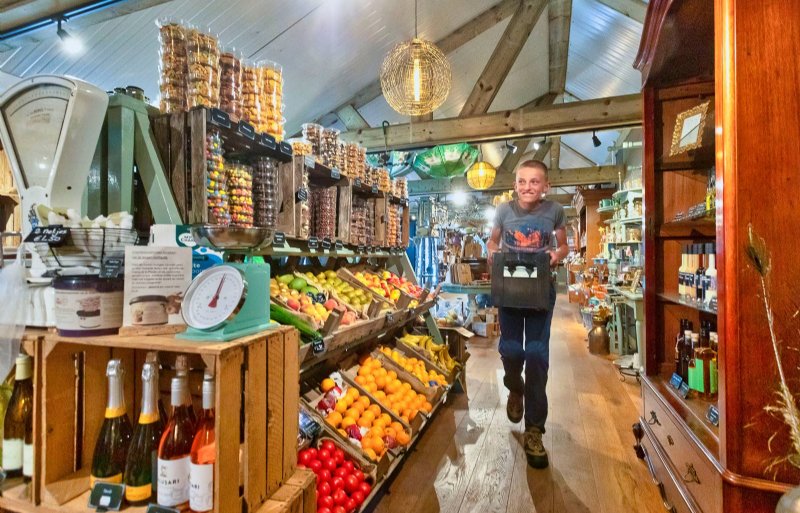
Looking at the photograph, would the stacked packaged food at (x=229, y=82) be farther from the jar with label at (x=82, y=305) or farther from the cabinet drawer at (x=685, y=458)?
the cabinet drawer at (x=685, y=458)

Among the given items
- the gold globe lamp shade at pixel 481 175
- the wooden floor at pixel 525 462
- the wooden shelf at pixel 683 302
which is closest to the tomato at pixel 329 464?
the wooden floor at pixel 525 462

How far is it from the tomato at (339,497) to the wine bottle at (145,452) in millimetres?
817

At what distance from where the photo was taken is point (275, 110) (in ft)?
6.63

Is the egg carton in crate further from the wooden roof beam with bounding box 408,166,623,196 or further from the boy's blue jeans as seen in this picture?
the wooden roof beam with bounding box 408,166,623,196

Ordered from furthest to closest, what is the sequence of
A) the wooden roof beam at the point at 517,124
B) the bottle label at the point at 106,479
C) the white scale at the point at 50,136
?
the wooden roof beam at the point at 517,124, the white scale at the point at 50,136, the bottle label at the point at 106,479

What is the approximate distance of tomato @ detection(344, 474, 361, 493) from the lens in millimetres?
1728

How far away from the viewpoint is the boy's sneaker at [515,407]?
265cm

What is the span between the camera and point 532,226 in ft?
8.25

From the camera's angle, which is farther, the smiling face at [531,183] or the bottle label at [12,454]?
the smiling face at [531,183]

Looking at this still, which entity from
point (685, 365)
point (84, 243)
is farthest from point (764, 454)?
point (84, 243)

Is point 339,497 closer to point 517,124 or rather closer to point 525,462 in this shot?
point 525,462

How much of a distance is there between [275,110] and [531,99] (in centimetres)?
731

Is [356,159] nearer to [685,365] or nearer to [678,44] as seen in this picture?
[678,44]

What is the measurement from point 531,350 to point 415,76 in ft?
7.08
